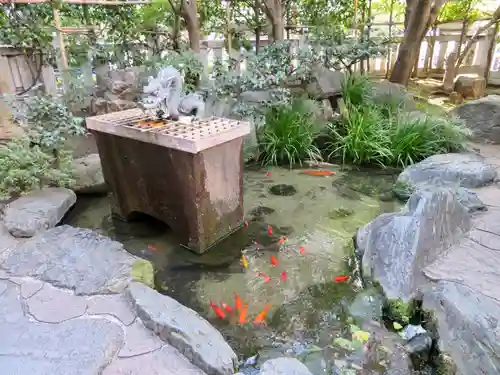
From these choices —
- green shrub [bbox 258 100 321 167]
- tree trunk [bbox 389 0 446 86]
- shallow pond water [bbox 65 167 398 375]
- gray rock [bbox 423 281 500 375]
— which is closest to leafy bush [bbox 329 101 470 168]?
green shrub [bbox 258 100 321 167]

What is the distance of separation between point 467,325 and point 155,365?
5.56 ft

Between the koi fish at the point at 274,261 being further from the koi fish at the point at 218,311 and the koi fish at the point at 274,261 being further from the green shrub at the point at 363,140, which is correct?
the green shrub at the point at 363,140

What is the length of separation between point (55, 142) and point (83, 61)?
2906mm

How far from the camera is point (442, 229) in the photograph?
9.03 feet

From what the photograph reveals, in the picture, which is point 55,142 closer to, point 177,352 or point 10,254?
point 10,254

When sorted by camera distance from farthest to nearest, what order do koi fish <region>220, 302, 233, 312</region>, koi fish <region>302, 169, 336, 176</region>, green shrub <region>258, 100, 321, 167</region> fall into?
green shrub <region>258, 100, 321, 167</region>
koi fish <region>302, 169, 336, 176</region>
koi fish <region>220, 302, 233, 312</region>

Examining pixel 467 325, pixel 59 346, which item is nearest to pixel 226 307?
pixel 59 346

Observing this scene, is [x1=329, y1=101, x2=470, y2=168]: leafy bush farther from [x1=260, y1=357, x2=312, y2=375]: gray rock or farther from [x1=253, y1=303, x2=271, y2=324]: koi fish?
[x1=260, y1=357, x2=312, y2=375]: gray rock

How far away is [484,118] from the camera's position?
17.8 ft

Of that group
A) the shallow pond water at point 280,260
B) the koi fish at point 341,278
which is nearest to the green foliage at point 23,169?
the shallow pond water at point 280,260

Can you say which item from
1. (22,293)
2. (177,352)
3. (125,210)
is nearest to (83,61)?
(125,210)

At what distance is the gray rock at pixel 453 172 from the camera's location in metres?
3.97

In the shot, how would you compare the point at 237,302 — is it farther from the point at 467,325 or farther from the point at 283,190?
Answer: the point at 283,190

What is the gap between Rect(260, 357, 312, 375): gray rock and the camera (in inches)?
73.0
